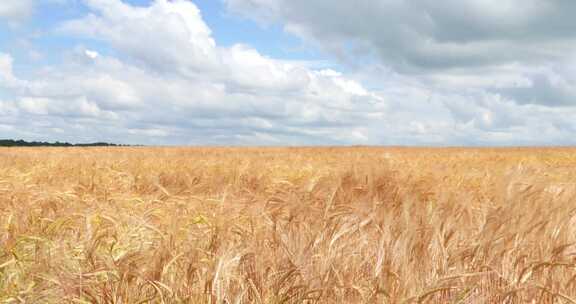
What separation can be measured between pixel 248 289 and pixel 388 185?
3049 millimetres

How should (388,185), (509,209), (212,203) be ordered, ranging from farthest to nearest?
1. (388,185)
2. (212,203)
3. (509,209)

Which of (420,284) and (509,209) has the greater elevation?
(509,209)

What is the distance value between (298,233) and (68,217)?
1.24 meters

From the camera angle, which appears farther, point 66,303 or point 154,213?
point 154,213

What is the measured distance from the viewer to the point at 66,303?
193cm

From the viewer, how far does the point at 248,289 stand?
196 cm

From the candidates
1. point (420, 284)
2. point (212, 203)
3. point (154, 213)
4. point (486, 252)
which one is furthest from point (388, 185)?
point (420, 284)

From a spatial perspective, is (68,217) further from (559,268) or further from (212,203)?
(559,268)

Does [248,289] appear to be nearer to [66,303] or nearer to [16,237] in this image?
[66,303]

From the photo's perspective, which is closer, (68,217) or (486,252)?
(486,252)

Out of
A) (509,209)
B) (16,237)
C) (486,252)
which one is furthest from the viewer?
(509,209)

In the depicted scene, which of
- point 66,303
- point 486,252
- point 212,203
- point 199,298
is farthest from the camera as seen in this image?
point 212,203

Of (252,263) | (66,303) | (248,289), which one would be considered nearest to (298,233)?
(252,263)

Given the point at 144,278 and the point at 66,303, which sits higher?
the point at 144,278
